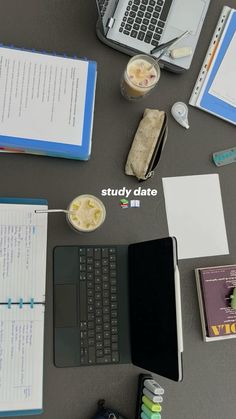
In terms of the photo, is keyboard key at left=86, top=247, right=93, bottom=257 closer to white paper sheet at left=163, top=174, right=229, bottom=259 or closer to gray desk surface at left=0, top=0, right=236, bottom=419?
gray desk surface at left=0, top=0, right=236, bottom=419

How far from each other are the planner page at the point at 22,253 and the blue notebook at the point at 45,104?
145mm

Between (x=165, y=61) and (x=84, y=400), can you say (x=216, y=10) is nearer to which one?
(x=165, y=61)

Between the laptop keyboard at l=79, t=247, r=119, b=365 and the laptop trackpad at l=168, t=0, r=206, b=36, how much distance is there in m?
0.57

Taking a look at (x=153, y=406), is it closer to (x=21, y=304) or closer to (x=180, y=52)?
(x=21, y=304)

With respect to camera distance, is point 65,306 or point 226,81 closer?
point 65,306

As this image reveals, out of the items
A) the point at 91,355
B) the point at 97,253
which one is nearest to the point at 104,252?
the point at 97,253

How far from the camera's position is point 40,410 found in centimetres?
84

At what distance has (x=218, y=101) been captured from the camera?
1030 millimetres

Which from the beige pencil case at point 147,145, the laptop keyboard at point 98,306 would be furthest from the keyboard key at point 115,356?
the beige pencil case at point 147,145

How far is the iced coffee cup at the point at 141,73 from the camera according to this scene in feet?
3.07

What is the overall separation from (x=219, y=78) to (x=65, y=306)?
0.68 m

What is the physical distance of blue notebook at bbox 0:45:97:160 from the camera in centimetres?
88

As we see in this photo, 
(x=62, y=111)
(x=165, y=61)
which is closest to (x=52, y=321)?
(x=62, y=111)

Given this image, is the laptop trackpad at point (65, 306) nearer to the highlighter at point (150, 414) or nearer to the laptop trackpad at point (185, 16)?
the highlighter at point (150, 414)
